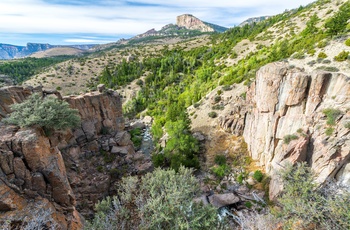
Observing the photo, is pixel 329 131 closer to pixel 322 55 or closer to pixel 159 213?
pixel 322 55

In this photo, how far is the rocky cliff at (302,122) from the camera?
17562 millimetres

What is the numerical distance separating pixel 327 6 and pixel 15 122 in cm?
8569

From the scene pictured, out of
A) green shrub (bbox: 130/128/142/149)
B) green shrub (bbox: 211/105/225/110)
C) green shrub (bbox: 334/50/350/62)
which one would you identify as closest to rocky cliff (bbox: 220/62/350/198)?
green shrub (bbox: 334/50/350/62)

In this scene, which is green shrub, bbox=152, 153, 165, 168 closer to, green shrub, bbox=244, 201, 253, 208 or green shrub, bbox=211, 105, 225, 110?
green shrub, bbox=244, 201, 253, 208

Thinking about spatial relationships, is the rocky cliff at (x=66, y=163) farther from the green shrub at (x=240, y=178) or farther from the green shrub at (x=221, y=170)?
the green shrub at (x=240, y=178)

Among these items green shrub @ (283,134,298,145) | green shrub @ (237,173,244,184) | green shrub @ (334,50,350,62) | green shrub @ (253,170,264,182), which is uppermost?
green shrub @ (334,50,350,62)

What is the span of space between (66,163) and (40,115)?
31.1 feet

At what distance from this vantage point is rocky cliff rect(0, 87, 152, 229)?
12.0m

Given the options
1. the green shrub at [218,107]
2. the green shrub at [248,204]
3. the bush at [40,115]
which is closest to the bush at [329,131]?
the green shrub at [248,204]

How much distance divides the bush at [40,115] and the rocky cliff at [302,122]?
72.7 feet

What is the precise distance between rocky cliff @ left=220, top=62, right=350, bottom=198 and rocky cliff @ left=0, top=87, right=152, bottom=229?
16.6 meters

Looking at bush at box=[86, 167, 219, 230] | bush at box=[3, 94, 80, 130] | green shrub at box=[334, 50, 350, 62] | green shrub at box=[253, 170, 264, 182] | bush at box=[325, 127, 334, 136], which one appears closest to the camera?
bush at box=[86, 167, 219, 230]

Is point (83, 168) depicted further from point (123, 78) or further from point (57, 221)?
point (123, 78)

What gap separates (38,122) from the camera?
14.7m
